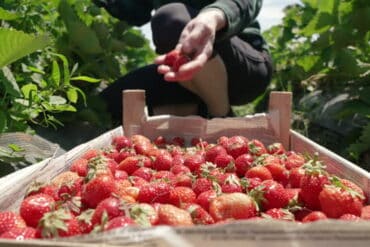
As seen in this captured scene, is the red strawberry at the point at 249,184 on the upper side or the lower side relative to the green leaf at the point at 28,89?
lower

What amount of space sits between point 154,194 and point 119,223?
0.37 metres

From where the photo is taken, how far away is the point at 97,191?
4.51ft

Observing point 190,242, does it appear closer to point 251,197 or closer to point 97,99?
point 251,197

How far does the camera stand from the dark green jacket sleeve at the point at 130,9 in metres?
3.59

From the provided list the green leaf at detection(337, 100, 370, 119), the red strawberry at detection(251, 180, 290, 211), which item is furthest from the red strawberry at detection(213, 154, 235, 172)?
the green leaf at detection(337, 100, 370, 119)

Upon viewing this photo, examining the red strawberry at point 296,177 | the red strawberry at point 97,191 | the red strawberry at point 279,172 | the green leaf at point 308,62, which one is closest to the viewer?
the red strawberry at point 97,191

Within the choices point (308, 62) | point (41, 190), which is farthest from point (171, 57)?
point (308, 62)

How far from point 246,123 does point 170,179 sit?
0.89m

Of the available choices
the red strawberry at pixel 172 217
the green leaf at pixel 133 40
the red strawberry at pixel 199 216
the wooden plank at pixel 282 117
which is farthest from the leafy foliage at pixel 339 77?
the red strawberry at pixel 172 217

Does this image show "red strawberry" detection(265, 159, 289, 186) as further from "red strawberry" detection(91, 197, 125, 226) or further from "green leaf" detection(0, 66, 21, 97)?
"green leaf" detection(0, 66, 21, 97)

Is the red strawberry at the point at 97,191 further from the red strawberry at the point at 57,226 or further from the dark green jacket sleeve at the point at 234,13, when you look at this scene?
the dark green jacket sleeve at the point at 234,13

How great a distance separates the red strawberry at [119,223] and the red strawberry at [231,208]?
280 mm

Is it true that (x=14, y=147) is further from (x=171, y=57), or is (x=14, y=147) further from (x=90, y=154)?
(x=171, y=57)

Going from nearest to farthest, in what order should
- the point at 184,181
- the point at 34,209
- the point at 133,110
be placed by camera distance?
the point at 34,209, the point at 184,181, the point at 133,110
